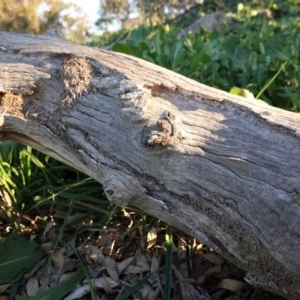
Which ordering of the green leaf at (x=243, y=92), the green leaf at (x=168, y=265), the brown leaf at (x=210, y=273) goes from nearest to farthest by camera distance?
the green leaf at (x=168, y=265), the brown leaf at (x=210, y=273), the green leaf at (x=243, y=92)

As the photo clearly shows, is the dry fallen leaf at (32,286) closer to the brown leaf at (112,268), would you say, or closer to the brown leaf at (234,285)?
the brown leaf at (112,268)

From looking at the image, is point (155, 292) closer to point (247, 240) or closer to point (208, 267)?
point (208, 267)

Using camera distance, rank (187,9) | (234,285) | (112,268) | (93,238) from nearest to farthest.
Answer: (234,285) < (112,268) < (93,238) < (187,9)

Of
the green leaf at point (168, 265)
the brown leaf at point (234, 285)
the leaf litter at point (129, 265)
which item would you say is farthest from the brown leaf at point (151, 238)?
the brown leaf at point (234, 285)

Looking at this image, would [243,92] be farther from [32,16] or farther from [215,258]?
[32,16]

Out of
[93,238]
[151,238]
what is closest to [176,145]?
[151,238]

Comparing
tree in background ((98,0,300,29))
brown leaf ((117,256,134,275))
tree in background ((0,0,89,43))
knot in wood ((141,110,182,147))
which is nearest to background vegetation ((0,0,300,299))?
brown leaf ((117,256,134,275))
